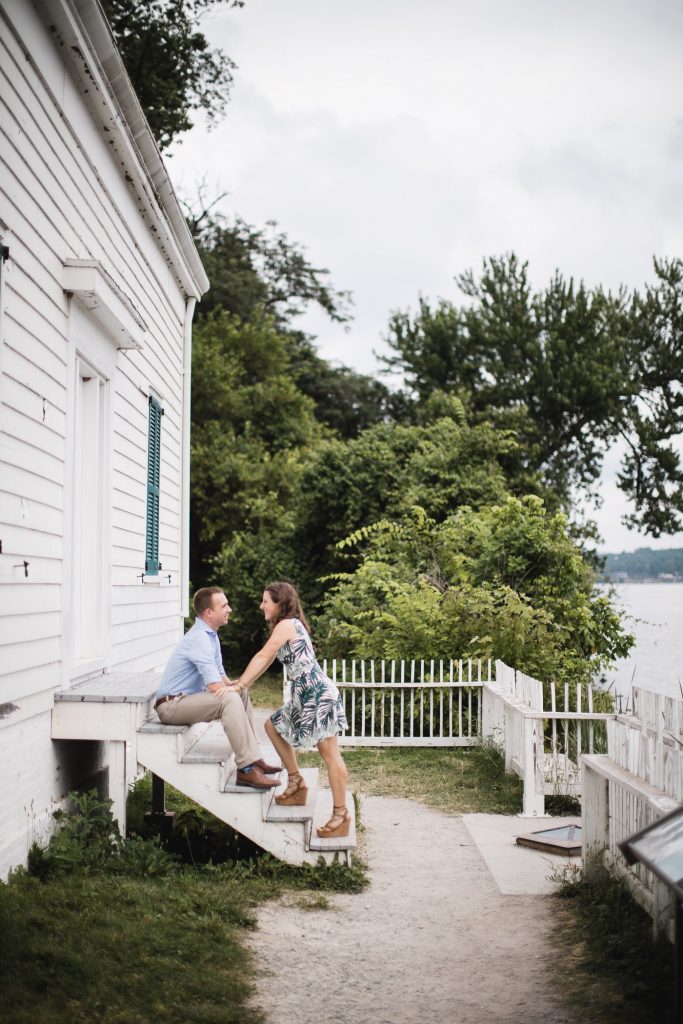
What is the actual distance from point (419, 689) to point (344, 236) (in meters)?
34.1

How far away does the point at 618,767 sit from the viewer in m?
6.07

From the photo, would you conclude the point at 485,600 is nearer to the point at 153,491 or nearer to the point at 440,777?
the point at 440,777

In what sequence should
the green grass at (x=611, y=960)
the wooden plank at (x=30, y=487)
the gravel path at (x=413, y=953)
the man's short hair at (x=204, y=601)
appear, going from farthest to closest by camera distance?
the man's short hair at (x=204, y=601), the wooden plank at (x=30, y=487), the gravel path at (x=413, y=953), the green grass at (x=611, y=960)

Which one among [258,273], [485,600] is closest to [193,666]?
[485,600]

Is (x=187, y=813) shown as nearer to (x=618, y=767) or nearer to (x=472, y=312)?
(x=618, y=767)

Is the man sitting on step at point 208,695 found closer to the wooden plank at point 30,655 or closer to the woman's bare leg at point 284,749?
the woman's bare leg at point 284,749

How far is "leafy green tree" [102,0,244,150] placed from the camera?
86.3 feet

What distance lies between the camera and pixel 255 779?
6699 millimetres

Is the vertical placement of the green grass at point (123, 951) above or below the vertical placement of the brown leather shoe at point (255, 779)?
below

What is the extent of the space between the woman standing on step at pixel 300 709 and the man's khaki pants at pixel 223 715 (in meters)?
0.19

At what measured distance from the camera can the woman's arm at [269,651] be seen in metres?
6.75

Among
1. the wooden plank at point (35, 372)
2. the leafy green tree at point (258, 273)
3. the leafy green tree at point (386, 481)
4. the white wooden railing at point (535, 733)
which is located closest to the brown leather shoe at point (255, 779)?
the wooden plank at point (35, 372)

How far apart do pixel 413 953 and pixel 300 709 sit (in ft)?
6.17

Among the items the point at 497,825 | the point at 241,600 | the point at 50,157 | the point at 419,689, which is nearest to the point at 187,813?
the point at 497,825
